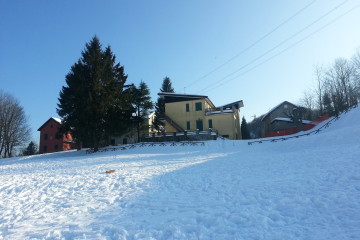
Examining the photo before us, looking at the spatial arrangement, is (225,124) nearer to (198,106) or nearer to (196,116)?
(196,116)

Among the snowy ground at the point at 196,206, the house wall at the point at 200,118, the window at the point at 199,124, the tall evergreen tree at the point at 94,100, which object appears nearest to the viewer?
the snowy ground at the point at 196,206

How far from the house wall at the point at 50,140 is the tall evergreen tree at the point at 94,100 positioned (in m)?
26.4

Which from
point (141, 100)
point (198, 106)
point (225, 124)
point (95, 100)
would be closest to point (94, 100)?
point (95, 100)

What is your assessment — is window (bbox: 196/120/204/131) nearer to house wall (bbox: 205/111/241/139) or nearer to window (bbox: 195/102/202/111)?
house wall (bbox: 205/111/241/139)

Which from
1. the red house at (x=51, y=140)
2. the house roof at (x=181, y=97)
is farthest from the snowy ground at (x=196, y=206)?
the red house at (x=51, y=140)

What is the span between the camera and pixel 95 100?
2636 cm

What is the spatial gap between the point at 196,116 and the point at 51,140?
3742 centimetres

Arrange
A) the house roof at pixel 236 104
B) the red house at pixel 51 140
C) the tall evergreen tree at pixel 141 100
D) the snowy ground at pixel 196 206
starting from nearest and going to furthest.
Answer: the snowy ground at pixel 196 206 < the tall evergreen tree at pixel 141 100 < the house roof at pixel 236 104 < the red house at pixel 51 140

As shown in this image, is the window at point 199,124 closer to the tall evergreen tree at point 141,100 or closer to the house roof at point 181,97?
the house roof at point 181,97

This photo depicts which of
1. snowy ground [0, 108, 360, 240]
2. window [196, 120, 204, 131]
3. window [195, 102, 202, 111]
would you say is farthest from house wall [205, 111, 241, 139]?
snowy ground [0, 108, 360, 240]

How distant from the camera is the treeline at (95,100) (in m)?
26.3

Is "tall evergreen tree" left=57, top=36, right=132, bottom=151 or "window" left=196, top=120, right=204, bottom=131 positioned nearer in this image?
"tall evergreen tree" left=57, top=36, right=132, bottom=151

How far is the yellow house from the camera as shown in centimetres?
3678

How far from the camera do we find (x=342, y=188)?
6.20 m
